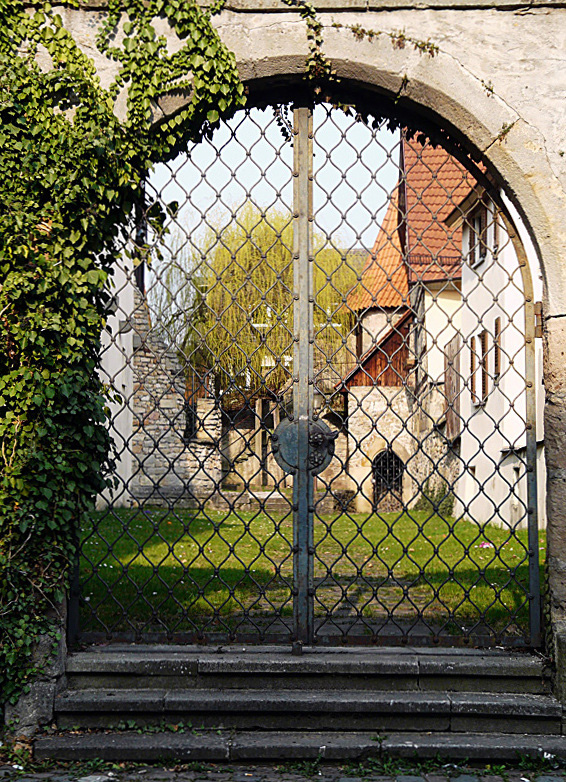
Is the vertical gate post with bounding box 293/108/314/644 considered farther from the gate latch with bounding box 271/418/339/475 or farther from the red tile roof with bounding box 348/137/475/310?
the red tile roof with bounding box 348/137/475/310

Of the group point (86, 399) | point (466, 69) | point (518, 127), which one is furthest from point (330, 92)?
point (86, 399)

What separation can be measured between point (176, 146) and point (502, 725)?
333 cm

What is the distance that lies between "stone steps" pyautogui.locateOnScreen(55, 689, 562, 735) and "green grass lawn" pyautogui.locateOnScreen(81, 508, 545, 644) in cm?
45

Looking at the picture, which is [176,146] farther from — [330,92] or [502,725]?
[502,725]

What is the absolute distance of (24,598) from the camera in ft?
12.6

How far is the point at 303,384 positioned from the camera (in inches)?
165

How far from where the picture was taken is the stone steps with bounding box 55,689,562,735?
378 centimetres

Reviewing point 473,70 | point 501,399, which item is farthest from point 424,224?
point 473,70

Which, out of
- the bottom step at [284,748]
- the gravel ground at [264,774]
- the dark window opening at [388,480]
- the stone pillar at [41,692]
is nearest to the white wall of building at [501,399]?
the dark window opening at [388,480]

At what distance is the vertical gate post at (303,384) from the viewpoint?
4.15 meters

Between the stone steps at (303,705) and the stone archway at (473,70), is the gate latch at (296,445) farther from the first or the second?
the stone archway at (473,70)

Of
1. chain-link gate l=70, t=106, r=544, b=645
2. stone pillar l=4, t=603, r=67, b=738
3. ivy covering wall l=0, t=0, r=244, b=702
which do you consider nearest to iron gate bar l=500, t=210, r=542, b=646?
chain-link gate l=70, t=106, r=544, b=645

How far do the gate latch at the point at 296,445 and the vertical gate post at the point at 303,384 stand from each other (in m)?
Answer: 0.03

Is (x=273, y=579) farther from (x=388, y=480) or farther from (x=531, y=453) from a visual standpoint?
(x=388, y=480)
